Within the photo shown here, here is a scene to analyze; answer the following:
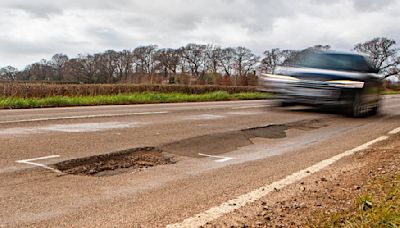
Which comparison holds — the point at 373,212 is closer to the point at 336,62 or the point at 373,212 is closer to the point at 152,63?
the point at 336,62

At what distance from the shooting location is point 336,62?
34.8 feet

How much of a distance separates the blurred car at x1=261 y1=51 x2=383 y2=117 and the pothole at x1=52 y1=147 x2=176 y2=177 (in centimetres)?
533

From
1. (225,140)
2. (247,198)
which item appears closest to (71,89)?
(225,140)

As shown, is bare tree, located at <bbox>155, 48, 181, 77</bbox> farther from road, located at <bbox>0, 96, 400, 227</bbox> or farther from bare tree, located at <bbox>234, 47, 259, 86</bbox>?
road, located at <bbox>0, 96, 400, 227</bbox>

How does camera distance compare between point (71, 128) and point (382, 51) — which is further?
point (382, 51)

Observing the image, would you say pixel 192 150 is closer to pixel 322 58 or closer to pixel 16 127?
pixel 16 127

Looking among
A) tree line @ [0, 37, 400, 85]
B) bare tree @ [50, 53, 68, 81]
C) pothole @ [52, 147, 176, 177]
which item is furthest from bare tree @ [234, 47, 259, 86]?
pothole @ [52, 147, 176, 177]

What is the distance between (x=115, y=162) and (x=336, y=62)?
787cm

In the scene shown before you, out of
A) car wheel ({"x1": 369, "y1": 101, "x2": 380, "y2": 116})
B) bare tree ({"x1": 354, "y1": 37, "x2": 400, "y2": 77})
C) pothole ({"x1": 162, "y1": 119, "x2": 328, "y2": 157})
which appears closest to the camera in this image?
pothole ({"x1": 162, "y1": 119, "x2": 328, "y2": 157})

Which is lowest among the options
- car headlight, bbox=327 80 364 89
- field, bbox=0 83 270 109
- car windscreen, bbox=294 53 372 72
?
field, bbox=0 83 270 109

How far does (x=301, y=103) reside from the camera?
9852mm

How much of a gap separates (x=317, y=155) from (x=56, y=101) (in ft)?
42.1

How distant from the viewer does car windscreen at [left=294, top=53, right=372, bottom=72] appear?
34.1 feet

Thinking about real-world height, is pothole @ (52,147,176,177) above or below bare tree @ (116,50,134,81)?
below
